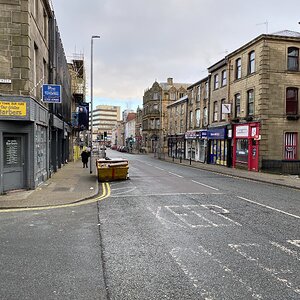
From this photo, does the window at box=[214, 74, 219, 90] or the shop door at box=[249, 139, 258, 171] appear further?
the window at box=[214, 74, 219, 90]

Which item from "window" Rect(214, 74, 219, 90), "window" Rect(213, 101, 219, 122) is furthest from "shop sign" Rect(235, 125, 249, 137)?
"window" Rect(214, 74, 219, 90)

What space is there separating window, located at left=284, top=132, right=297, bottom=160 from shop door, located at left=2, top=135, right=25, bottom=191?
19.8m

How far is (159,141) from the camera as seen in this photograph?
79.6 meters

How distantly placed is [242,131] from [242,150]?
170 centimetres

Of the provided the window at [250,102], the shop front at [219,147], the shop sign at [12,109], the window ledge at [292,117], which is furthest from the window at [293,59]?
the shop sign at [12,109]

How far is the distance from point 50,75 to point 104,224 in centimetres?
1399

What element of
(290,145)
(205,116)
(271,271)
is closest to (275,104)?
(290,145)

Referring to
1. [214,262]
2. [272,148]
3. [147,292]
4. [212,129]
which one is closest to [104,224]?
[214,262]

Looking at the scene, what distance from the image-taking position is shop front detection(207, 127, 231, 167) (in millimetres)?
32094

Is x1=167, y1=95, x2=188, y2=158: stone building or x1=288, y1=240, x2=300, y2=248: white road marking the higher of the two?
x1=167, y1=95, x2=188, y2=158: stone building

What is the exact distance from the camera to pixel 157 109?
85.6 metres

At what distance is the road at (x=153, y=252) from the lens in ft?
15.5

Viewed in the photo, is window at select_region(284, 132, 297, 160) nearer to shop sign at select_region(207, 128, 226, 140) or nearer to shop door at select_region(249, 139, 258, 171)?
shop door at select_region(249, 139, 258, 171)

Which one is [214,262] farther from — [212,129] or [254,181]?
[212,129]
